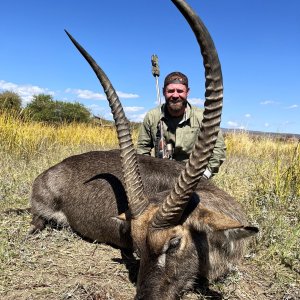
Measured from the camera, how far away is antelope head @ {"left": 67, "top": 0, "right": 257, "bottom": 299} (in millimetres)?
3080

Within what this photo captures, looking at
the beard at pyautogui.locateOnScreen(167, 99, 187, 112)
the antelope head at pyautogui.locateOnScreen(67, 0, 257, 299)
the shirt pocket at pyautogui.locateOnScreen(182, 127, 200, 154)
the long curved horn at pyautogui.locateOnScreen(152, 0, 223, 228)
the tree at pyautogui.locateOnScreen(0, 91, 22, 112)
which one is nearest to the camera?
the long curved horn at pyautogui.locateOnScreen(152, 0, 223, 228)

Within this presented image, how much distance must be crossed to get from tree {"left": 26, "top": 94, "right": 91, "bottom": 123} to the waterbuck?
22709mm

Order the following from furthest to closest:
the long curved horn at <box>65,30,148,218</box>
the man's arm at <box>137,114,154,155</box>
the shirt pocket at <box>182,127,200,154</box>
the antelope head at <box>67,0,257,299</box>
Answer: the man's arm at <box>137,114,154,155</box>, the shirt pocket at <box>182,127,200,154</box>, the long curved horn at <box>65,30,148,218</box>, the antelope head at <box>67,0,257,299</box>

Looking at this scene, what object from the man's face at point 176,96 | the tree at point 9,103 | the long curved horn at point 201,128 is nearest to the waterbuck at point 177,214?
the long curved horn at point 201,128

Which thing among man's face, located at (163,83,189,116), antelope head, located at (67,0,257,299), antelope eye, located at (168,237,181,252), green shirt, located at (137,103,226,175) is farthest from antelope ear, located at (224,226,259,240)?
man's face, located at (163,83,189,116)

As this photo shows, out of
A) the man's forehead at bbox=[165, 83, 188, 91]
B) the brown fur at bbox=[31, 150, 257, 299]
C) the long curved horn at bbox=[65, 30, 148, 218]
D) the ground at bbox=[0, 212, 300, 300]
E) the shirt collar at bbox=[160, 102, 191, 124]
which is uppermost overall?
the man's forehead at bbox=[165, 83, 188, 91]

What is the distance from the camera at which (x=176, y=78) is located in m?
6.47

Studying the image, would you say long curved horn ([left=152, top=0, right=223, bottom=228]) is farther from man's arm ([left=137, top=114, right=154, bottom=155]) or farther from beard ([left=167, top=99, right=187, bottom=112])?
man's arm ([left=137, top=114, right=154, bottom=155])

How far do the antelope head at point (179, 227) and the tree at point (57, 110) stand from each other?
2365 cm

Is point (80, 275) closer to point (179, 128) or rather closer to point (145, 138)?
point (179, 128)

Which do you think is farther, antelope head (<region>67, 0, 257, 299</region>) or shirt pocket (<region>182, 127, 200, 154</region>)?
shirt pocket (<region>182, 127, 200, 154</region>)

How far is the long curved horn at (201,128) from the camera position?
2320mm

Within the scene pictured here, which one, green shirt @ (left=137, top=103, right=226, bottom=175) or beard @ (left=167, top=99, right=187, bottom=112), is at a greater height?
beard @ (left=167, top=99, right=187, bottom=112)

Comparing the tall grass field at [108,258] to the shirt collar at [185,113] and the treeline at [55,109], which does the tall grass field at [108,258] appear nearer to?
the shirt collar at [185,113]
